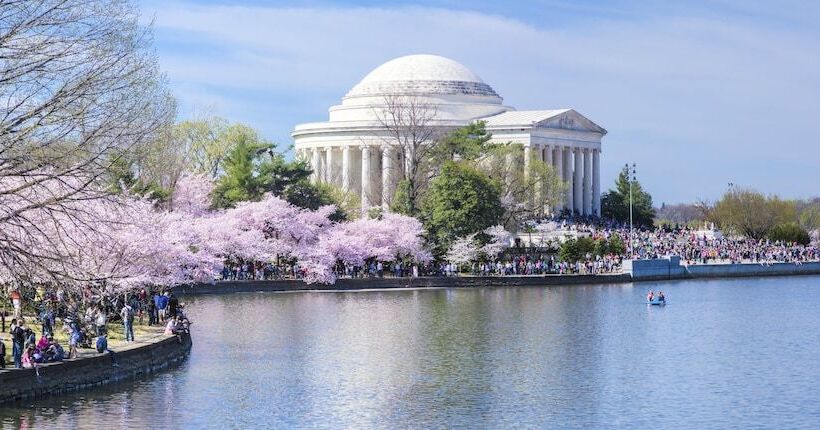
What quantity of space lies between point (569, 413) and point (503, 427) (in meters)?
2.90

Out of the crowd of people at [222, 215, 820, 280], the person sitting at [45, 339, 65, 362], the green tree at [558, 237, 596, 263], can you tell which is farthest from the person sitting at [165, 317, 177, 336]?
the green tree at [558, 237, 596, 263]

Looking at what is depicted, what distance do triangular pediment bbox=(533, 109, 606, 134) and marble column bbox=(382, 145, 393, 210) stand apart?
51.9ft

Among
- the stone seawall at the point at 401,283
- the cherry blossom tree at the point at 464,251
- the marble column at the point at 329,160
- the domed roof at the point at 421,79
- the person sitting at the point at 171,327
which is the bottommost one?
the person sitting at the point at 171,327

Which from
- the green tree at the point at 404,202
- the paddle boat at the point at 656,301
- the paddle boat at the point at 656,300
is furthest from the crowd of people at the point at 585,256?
the paddle boat at the point at 656,301

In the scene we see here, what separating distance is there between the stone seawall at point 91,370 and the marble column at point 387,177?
205ft

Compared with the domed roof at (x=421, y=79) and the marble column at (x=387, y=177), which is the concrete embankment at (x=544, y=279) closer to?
the marble column at (x=387, y=177)

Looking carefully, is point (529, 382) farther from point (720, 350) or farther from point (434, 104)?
point (434, 104)

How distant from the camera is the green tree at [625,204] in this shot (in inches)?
6127

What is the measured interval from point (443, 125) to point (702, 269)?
3999 centimetres

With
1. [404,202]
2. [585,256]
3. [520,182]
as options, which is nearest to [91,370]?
[404,202]

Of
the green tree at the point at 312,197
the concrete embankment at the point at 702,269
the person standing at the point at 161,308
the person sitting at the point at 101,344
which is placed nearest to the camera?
the person sitting at the point at 101,344

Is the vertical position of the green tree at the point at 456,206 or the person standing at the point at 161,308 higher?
the green tree at the point at 456,206

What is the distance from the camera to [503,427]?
38.6m

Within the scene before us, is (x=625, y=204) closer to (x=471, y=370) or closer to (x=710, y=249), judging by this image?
(x=710, y=249)
